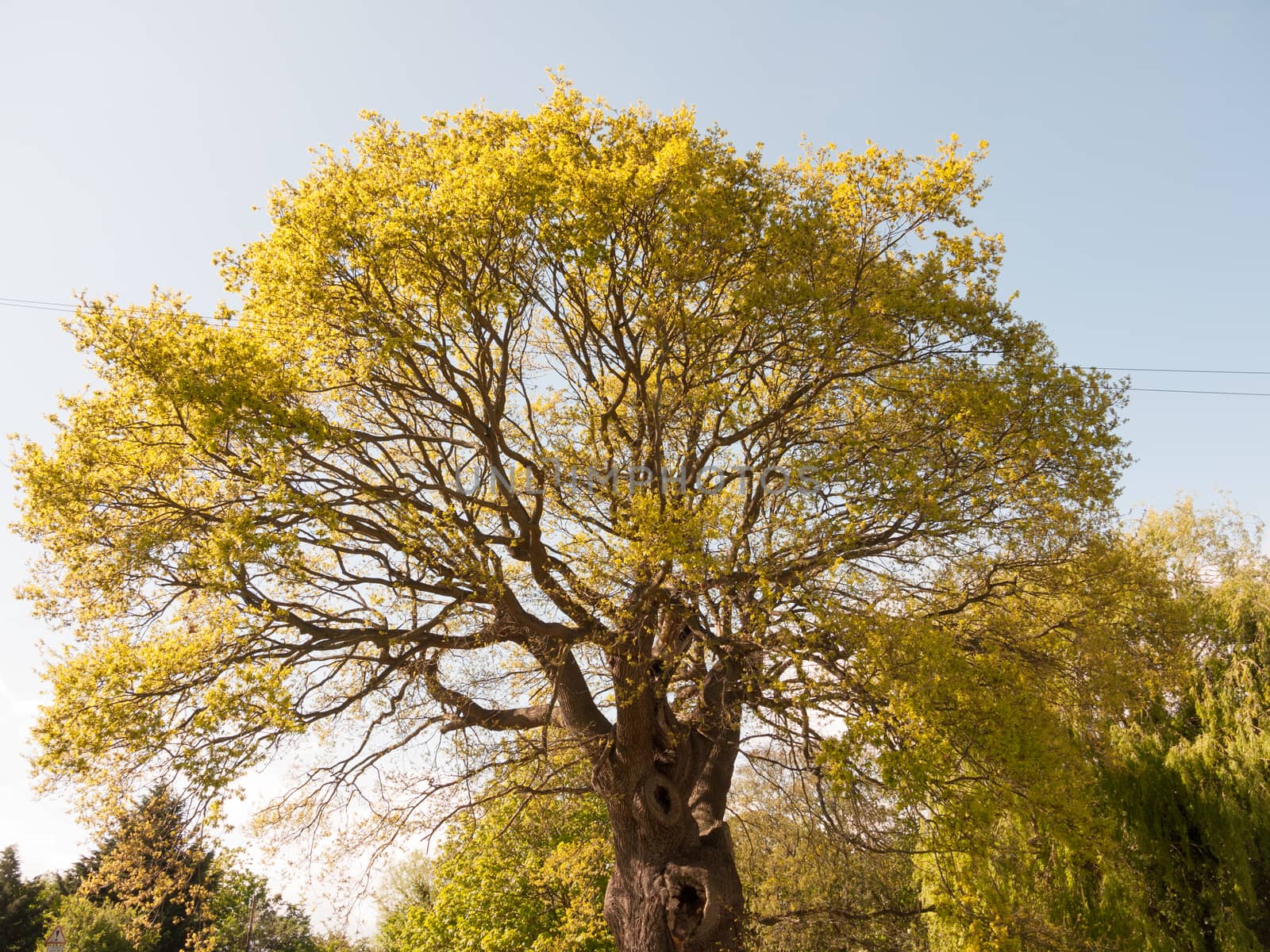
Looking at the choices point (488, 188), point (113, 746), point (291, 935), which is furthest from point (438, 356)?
point (291, 935)

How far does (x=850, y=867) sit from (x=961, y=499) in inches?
270

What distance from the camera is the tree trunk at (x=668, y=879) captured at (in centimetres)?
912

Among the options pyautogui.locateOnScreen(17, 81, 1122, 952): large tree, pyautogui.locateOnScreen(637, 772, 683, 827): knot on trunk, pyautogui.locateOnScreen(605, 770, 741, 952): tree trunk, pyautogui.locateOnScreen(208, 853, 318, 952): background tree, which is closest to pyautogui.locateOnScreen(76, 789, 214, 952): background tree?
pyautogui.locateOnScreen(17, 81, 1122, 952): large tree

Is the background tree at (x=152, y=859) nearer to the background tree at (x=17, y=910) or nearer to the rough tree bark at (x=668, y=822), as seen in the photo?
the rough tree bark at (x=668, y=822)

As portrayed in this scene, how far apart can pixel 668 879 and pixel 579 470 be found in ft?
15.9

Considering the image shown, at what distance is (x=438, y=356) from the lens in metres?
8.77

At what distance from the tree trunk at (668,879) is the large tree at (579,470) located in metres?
0.04

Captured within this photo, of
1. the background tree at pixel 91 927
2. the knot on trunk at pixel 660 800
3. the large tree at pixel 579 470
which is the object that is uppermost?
the large tree at pixel 579 470

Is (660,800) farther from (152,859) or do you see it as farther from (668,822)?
(152,859)

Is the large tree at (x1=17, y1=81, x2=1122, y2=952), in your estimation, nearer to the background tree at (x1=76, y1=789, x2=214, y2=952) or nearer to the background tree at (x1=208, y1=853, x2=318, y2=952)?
the background tree at (x1=76, y1=789, x2=214, y2=952)

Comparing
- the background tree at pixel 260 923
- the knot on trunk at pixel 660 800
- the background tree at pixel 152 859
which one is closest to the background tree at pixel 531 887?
the knot on trunk at pixel 660 800

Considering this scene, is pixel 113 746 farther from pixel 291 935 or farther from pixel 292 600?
pixel 291 935

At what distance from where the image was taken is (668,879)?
933 centimetres

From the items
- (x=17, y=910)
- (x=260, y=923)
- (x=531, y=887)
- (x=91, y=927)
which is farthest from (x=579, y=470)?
(x=260, y=923)
